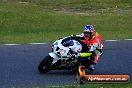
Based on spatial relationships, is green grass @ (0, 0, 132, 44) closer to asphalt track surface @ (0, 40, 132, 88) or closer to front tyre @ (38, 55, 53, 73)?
asphalt track surface @ (0, 40, 132, 88)

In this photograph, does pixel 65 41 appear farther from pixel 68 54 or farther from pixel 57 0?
pixel 57 0

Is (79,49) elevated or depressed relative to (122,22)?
elevated

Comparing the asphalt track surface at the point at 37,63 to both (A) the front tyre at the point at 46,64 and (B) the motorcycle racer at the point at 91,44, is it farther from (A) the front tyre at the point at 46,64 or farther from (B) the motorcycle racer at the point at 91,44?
(B) the motorcycle racer at the point at 91,44

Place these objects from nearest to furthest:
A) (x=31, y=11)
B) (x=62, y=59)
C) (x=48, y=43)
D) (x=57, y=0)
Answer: (x=62, y=59)
(x=48, y=43)
(x=31, y=11)
(x=57, y=0)

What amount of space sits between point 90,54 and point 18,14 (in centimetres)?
1462

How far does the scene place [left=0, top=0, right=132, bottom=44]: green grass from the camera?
2351 centimetres

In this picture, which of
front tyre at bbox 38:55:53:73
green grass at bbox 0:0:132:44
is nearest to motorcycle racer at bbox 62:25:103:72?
front tyre at bbox 38:55:53:73

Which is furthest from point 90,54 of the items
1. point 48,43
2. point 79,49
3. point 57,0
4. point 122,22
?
point 57,0

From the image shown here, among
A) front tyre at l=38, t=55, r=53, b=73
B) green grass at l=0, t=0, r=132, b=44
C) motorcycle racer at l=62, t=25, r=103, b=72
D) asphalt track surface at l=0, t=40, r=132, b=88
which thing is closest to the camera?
asphalt track surface at l=0, t=40, r=132, b=88

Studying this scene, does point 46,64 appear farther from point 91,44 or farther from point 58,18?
point 58,18

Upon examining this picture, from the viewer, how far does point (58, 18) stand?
27922 mm

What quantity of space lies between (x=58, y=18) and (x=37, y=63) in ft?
38.9

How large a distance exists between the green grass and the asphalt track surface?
2.21 metres

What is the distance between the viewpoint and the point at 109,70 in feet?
50.8
